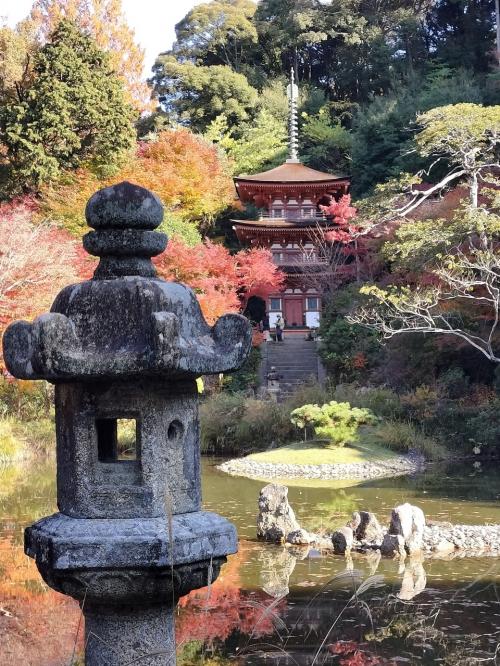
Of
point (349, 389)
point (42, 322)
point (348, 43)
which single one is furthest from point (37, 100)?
point (42, 322)

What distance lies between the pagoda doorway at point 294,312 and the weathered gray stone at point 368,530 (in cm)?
1908

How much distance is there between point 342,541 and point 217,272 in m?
15.1

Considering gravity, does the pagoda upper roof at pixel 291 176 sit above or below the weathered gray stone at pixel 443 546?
above

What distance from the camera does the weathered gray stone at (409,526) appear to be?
1016 cm

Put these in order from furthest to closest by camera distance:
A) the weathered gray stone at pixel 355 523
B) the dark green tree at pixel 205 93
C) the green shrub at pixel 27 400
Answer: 1. the dark green tree at pixel 205 93
2. the green shrub at pixel 27 400
3. the weathered gray stone at pixel 355 523

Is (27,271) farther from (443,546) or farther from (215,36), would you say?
(215,36)

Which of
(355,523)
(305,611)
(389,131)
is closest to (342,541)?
(355,523)

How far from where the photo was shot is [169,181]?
27031 mm

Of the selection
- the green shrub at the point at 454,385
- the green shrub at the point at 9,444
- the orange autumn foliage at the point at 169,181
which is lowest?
the green shrub at the point at 9,444

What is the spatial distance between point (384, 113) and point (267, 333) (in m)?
9.62

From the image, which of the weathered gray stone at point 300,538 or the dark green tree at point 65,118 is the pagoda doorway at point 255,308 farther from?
the weathered gray stone at point 300,538

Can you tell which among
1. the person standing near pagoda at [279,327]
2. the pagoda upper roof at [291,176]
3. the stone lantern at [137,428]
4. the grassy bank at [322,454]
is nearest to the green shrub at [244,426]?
the grassy bank at [322,454]

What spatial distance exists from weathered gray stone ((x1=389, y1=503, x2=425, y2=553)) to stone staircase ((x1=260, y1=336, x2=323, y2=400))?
543 inches

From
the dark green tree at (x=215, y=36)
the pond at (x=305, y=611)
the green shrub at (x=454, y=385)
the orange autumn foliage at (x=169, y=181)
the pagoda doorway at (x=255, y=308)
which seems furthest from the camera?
the dark green tree at (x=215, y=36)
